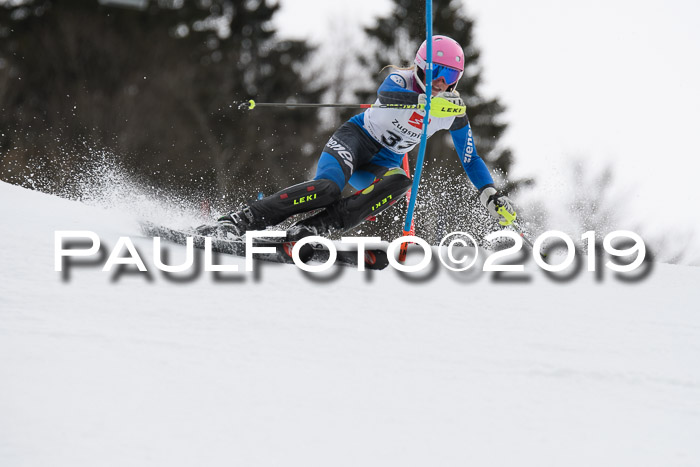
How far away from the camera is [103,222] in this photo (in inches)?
197

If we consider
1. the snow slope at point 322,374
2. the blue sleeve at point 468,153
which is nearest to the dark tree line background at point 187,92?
the blue sleeve at point 468,153

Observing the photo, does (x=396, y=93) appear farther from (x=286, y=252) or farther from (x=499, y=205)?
(x=286, y=252)

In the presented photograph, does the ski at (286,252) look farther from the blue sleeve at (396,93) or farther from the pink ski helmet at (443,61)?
the pink ski helmet at (443,61)

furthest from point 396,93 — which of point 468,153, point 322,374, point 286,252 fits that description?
point 322,374

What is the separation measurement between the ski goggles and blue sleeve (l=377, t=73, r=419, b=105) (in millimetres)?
176

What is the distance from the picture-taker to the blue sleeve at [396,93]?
4207 mm

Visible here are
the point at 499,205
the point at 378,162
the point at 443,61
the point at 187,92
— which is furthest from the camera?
the point at 187,92

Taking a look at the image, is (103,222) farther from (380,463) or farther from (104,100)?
(104,100)

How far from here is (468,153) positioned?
4738 mm

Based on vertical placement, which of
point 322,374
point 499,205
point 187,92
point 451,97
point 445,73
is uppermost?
point 187,92

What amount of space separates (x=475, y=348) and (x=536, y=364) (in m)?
0.24

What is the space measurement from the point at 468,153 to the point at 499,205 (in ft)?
1.36

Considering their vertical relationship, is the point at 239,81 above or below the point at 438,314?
above

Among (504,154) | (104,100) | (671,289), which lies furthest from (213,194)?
(671,289)
